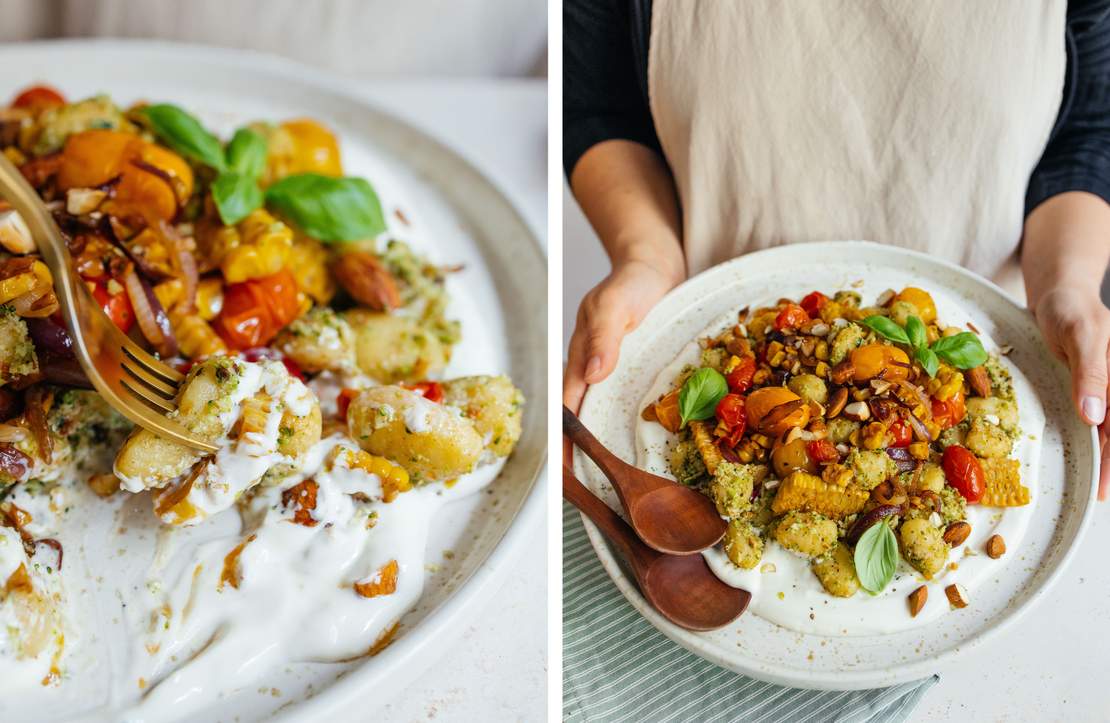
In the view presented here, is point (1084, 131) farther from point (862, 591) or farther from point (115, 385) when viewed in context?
point (115, 385)

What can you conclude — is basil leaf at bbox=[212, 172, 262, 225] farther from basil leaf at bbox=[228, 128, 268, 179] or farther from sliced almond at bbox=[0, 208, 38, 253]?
sliced almond at bbox=[0, 208, 38, 253]

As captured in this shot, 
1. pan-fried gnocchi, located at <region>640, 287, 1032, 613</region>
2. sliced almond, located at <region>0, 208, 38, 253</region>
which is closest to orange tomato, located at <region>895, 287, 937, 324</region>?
pan-fried gnocchi, located at <region>640, 287, 1032, 613</region>

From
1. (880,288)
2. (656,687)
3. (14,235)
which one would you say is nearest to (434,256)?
(14,235)

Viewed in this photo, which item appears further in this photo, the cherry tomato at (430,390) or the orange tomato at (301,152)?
the orange tomato at (301,152)

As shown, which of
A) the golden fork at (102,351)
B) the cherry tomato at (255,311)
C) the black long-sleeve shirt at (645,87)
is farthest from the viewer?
the cherry tomato at (255,311)

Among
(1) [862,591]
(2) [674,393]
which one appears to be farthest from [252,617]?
(1) [862,591]

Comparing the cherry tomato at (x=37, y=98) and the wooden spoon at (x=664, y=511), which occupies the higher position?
the cherry tomato at (x=37, y=98)

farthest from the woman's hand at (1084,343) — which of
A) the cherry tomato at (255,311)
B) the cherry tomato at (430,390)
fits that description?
the cherry tomato at (255,311)

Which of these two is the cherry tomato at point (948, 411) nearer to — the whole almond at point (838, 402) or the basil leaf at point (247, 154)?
the whole almond at point (838, 402)
